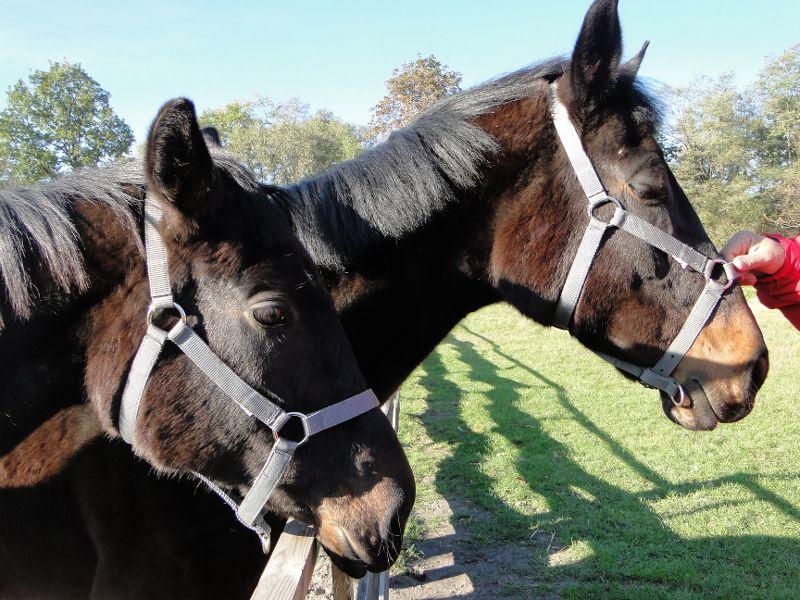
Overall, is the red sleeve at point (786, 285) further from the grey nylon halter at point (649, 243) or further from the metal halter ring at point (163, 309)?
the metal halter ring at point (163, 309)

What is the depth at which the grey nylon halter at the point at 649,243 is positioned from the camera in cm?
227

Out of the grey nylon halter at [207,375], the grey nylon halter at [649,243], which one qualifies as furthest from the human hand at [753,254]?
the grey nylon halter at [207,375]

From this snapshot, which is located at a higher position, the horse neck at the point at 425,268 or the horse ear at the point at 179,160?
the horse ear at the point at 179,160

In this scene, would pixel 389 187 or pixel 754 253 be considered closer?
pixel 389 187

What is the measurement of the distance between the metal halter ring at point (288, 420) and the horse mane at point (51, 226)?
75cm

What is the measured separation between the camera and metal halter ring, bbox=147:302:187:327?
1.60 metres

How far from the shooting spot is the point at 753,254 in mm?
2611

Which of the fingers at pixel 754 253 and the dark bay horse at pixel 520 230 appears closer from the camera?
the dark bay horse at pixel 520 230

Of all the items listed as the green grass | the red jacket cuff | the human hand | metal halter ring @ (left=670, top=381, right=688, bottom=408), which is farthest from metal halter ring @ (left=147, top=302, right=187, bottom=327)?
the green grass

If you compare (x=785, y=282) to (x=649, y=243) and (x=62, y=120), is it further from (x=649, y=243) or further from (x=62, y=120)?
(x=62, y=120)

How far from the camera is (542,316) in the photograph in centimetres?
245

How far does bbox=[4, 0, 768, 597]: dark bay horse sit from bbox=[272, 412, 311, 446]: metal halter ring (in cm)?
72

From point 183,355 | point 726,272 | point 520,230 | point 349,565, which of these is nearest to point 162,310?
point 183,355

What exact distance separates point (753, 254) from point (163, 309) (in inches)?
107
